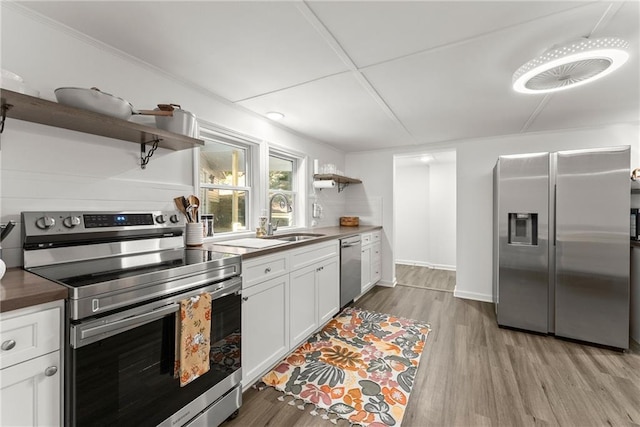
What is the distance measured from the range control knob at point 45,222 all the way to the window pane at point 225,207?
3.20 feet

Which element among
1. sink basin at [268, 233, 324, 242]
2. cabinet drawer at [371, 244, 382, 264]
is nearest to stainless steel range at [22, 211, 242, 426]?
sink basin at [268, 233, 324, 242]

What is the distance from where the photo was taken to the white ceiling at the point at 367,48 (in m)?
1.28

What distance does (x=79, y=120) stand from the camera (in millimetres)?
1313

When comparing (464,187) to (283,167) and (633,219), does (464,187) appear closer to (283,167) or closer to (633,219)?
(633,219)

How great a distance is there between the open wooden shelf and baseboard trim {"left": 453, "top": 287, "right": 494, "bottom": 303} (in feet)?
11.9

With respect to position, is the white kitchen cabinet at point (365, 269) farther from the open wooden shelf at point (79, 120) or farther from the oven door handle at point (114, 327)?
the oven door handle at point (114, 327)

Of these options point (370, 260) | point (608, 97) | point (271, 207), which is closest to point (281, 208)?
point (271, 207)

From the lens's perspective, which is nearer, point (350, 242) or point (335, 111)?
point (335, 111)

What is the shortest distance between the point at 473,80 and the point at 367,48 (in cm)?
92

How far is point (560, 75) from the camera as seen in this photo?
170 centimetres

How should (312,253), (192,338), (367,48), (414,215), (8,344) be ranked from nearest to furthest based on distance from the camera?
(8,344)
(192,338)
(367,48)
(312,253)
(414,215)

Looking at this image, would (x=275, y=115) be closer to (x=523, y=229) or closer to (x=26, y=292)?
(x=26, y=292)

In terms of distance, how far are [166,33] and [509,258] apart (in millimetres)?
3352

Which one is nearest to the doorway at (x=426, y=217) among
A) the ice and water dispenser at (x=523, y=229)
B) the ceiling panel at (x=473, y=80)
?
Result: the ceiling panel at (x=473, y=80)
